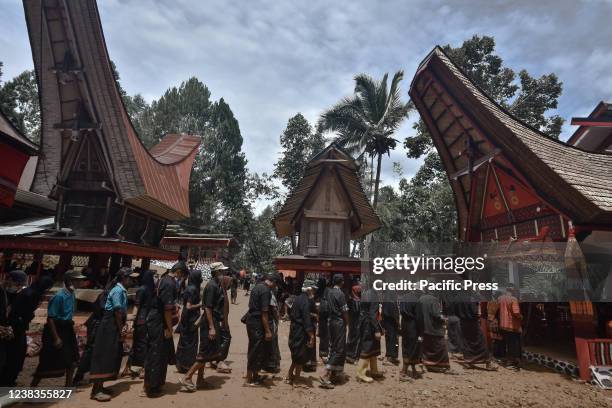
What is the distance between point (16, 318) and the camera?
539 centimetres

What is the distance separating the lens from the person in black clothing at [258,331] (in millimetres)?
6091

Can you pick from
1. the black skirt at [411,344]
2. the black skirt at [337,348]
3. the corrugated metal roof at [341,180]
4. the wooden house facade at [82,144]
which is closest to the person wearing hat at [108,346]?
the black skirt at [337,348]

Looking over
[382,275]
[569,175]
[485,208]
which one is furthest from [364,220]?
[569,175]

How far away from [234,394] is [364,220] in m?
10.0

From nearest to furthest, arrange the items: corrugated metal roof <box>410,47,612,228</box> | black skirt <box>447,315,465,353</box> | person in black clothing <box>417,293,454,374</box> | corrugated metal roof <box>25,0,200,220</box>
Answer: corrugated metal roof <box>410,47,612,228</box> < person in black clothing <box>417,293,454,374</box> < black skirt <box>447,315,465,353</box> < corrugated metal roof <box>25,0,200,220</box>

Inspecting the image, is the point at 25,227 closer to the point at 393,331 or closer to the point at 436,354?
the point at 393,331

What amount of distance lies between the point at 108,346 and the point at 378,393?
178 inches

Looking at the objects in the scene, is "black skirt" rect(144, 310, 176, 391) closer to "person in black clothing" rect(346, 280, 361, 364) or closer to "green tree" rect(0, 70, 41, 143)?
"person in black clothing" rect(346, 280, 361, 364)

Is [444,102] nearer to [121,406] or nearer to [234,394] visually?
[234,394]

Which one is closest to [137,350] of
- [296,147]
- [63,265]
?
[63,265]

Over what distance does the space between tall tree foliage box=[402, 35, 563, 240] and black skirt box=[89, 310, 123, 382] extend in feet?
60.6

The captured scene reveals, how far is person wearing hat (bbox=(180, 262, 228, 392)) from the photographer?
19.0 feet

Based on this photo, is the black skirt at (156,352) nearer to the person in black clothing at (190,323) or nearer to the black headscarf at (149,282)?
the black headscarf at (149,282)

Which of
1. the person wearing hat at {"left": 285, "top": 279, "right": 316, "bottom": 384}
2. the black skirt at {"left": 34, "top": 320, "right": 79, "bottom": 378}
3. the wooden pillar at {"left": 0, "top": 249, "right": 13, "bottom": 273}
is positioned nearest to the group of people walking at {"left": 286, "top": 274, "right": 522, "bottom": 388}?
the person wearing hat at {"left": 285, "top": 279, "right": 316, "bottom": 384}
